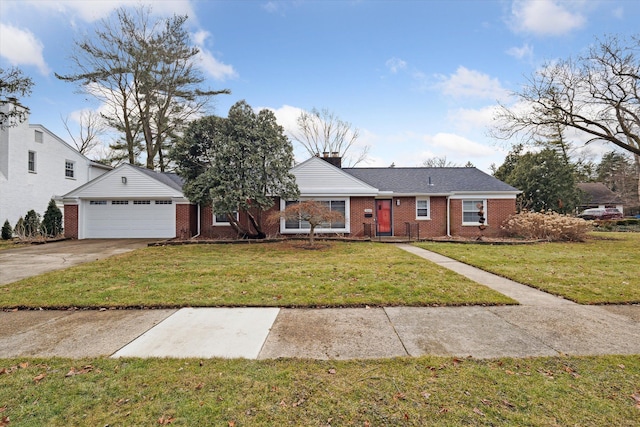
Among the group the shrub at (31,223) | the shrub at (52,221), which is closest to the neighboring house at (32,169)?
the shrub at (52,221)

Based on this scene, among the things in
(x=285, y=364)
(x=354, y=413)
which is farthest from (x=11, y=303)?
(x=354, y=413)

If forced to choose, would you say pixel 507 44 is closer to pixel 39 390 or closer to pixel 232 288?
pixel 232 288

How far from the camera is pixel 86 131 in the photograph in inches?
1177

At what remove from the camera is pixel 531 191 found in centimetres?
2128

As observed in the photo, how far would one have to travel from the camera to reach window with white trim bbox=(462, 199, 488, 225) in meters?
16.5

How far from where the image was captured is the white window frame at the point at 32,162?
60.7ft

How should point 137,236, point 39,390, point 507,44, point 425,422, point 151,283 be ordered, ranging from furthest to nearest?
1. point 137,236
2. point 507,44
3. point 151,283
4. point 39,390
5. point 425,422

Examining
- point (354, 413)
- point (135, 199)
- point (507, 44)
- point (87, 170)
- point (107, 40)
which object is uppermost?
point (107, 40)

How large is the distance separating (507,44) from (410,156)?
29.9 meters

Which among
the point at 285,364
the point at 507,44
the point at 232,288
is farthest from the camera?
the point at 507,44

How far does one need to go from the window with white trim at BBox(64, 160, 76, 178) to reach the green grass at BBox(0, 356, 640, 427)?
76.3 ft

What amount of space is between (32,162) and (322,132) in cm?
2385

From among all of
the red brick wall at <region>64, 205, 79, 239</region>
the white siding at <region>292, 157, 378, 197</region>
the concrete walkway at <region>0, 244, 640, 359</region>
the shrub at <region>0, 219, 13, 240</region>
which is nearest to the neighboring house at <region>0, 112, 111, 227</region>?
the shrub at <region>0, 219, 13, 240</region>

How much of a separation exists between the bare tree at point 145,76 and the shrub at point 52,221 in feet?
28.3
